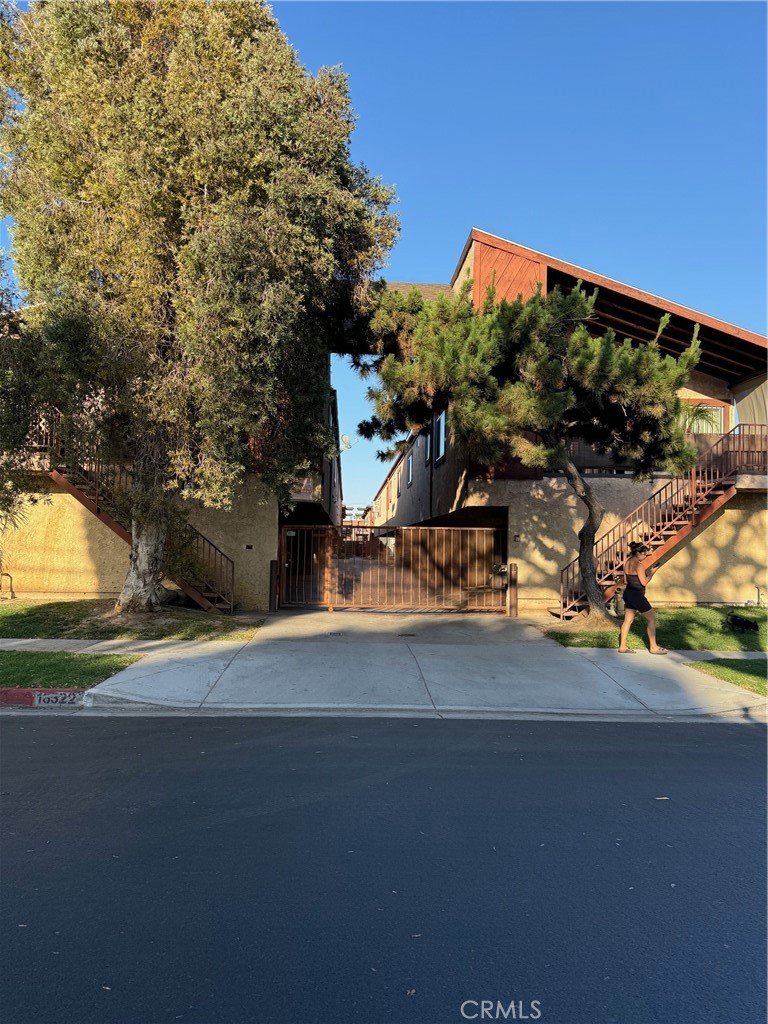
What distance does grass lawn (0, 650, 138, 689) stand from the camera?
7.88 meters

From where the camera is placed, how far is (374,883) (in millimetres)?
3594

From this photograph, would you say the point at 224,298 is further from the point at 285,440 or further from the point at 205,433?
the point at 285,440

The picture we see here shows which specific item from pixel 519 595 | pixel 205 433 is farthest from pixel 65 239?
pixel 519 595

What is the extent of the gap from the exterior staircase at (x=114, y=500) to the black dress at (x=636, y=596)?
25.7ft

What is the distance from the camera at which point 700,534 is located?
16000 mm

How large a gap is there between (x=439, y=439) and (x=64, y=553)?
1102cm

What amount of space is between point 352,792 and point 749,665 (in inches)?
306

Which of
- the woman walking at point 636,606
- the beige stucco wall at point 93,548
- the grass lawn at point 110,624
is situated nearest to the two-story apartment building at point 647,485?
the woman walking at point 636,606

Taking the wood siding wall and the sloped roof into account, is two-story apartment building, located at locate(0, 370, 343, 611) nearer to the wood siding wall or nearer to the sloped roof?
the wood siding wall

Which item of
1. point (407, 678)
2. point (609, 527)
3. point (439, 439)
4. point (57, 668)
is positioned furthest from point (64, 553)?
point (609, 527)

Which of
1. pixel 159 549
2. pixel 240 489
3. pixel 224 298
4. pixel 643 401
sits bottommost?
pixel 159 549

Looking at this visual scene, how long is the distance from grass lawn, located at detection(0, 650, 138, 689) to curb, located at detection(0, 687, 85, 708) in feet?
0.46

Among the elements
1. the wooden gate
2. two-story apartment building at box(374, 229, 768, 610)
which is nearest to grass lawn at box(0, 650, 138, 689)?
the wooden gate

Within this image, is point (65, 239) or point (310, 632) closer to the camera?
point (65, 239)
